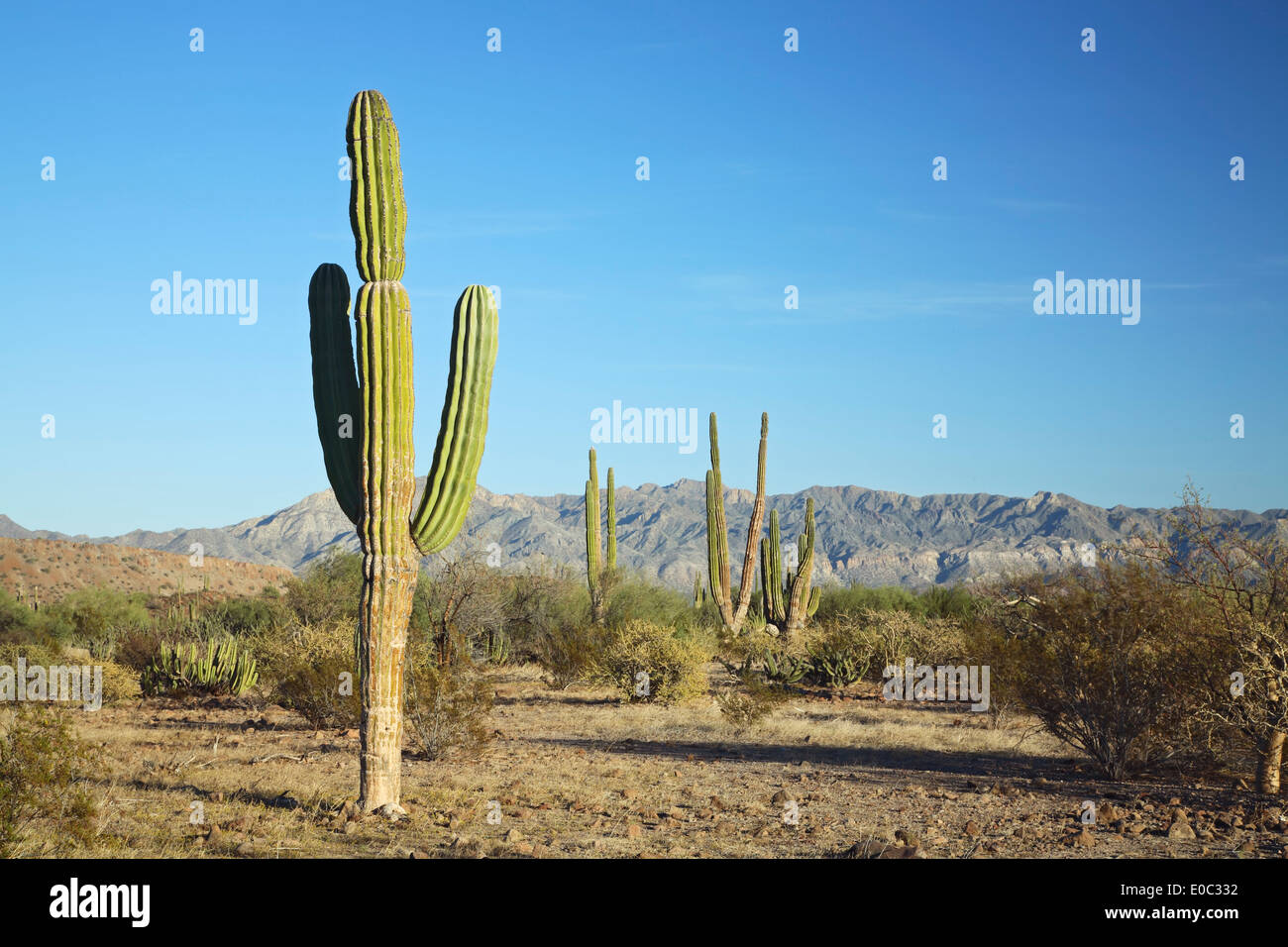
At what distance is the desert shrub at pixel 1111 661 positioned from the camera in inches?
381

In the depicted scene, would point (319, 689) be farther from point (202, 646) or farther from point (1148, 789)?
point (1148, 789)

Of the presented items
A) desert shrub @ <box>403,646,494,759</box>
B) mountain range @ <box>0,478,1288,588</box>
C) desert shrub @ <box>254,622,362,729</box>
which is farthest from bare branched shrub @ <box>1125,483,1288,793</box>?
mountain range @ <box>0,478,1288,588</box>

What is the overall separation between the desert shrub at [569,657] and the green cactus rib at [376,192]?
36.1ft

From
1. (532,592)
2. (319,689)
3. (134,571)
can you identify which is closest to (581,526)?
(134,571)

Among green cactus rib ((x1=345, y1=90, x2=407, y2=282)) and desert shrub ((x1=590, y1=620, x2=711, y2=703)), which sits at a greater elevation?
green cactus rib ((x1=345, y1=90, x2=407, y2=282))

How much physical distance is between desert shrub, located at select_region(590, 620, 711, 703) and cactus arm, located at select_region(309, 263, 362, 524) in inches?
363

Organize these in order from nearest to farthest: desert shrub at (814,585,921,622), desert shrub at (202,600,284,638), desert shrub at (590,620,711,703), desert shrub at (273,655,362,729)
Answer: desert shrub at (273,655,362,729) < desert shrub at (590,620,711,703) < desert shrub at (202,600,284,638) < desert shrub at (814,585,921,622)

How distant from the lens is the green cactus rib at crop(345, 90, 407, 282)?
29.4ft

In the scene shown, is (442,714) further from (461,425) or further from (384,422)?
→ (384,422)

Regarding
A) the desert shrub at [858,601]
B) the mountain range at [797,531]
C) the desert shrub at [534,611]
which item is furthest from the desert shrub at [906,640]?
the mountain range at [797,531]

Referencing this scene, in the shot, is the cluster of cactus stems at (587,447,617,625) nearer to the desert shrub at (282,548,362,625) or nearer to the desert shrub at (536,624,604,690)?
the desert shrub at (536,624,604,690)

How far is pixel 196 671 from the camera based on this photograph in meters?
17.7

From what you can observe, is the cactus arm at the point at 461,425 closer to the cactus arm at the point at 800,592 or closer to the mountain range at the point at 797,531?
the cactus arm at the point at 800,592

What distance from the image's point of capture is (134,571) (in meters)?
51.3
